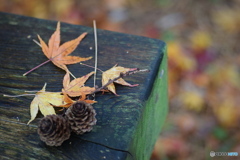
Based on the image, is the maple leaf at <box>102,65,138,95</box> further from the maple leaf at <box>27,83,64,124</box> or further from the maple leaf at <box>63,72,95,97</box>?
the maple leaf at <box>27,83,64,124</box>

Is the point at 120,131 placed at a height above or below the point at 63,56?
below

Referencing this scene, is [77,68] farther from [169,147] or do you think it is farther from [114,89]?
[169,147]

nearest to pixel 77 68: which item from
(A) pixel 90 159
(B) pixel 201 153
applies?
(A) pixel 90 159

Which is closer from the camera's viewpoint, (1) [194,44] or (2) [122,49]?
(2) [122,49]

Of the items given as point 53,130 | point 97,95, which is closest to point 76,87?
point 97,95

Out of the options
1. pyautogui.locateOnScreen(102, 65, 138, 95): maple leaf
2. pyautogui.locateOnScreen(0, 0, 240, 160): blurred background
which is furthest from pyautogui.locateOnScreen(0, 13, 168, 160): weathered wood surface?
pyautogui.locateOnScreen(0, 0, 240, 160): blurred background
